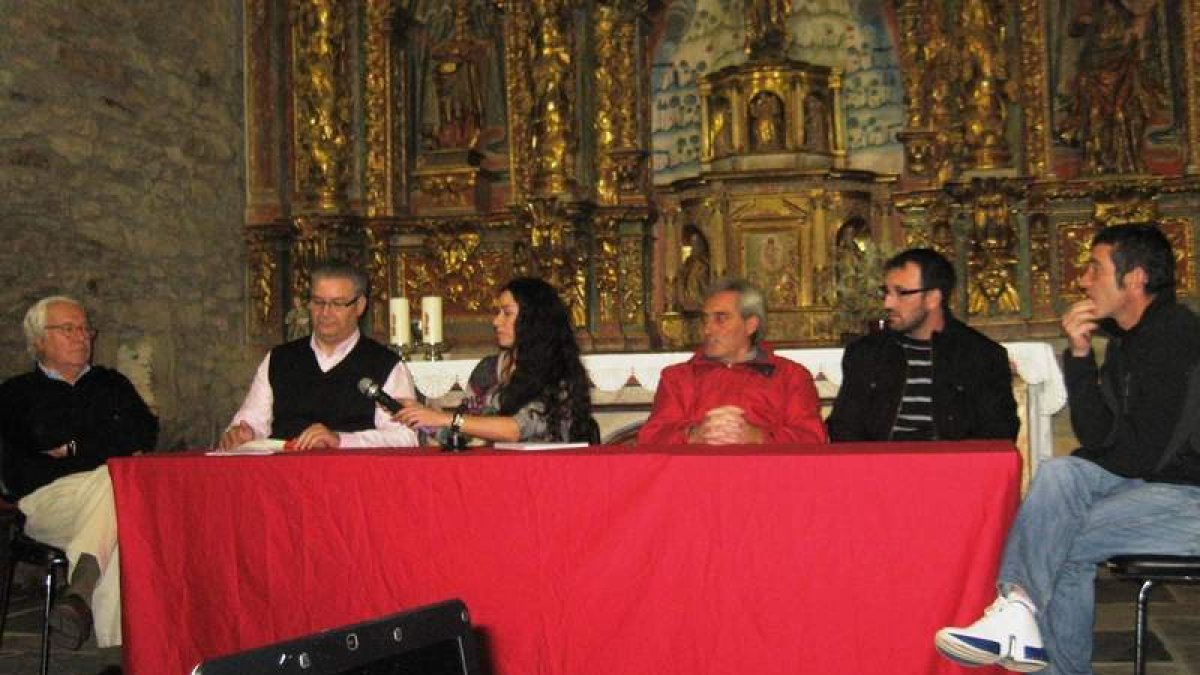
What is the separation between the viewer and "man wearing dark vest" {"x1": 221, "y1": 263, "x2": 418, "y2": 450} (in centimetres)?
464

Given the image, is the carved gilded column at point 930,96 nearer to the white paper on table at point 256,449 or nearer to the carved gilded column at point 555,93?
the carved gilded column at point 555,93

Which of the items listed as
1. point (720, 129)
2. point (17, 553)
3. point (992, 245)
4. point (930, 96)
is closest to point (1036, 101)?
point (930, 96)

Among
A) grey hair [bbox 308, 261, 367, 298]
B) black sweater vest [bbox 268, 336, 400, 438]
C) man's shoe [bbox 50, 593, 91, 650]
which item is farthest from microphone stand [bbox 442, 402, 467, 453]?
man's shoe [bbox 50, 593, 91, 650]

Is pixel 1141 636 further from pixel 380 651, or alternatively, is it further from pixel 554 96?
pixel 554 96

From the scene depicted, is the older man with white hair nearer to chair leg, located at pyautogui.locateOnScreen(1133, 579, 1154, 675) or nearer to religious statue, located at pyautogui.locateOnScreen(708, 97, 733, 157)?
chair leg, located at pyautogui.locateOnScreen(1133, 579, 1154, 675)

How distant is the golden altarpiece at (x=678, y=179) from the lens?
8.73m

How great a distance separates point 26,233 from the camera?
7496 mm

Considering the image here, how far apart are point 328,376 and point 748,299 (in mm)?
1507

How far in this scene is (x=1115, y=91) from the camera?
8.67 m

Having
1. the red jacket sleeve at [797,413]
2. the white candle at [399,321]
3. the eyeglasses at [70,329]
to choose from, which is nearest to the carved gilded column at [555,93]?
the white candle at [399,321]

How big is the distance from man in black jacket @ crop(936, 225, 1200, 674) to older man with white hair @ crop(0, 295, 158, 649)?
9.26ft

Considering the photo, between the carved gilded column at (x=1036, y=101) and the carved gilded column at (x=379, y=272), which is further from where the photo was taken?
the carved gilded column at (x=379, y=272)

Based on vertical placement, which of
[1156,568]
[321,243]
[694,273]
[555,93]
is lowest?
[1156,568]

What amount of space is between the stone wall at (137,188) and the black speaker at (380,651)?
6.41 m
